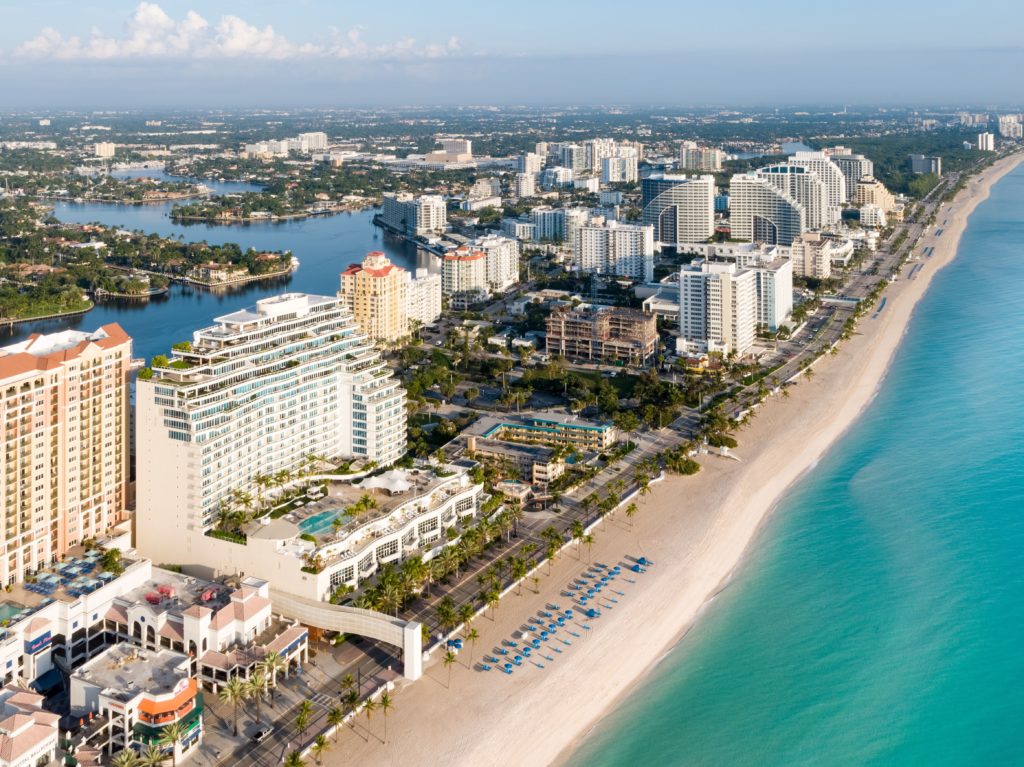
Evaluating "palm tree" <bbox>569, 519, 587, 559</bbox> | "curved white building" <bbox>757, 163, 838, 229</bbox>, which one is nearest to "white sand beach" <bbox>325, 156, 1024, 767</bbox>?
"palm tree" <bbox>569, 519, 587, 559</bbox>

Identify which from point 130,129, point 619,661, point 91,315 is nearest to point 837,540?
point 619,661

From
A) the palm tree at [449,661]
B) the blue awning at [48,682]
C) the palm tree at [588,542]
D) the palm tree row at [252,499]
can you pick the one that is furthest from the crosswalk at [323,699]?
the palm tree at [588,542]

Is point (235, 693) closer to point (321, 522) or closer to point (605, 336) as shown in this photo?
point (321, 522)

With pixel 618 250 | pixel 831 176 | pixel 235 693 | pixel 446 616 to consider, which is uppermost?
pixel 831 176

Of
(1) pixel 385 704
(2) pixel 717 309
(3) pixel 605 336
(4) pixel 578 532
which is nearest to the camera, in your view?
(1) pixel 385 704

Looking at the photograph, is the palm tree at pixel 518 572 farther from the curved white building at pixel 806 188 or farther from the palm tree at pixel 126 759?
the curved white building at pixel 806 188

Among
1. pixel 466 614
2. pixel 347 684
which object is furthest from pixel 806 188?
pixel 347 684
